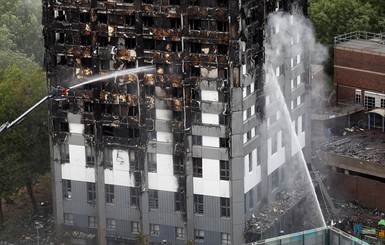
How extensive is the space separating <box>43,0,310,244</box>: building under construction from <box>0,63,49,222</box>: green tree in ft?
20.6

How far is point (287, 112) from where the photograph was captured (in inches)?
4405

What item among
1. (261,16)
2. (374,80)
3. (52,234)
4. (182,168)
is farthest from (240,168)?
(374,80)

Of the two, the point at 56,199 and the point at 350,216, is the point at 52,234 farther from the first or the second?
the point at 350,216

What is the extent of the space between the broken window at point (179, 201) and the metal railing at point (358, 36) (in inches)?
1597

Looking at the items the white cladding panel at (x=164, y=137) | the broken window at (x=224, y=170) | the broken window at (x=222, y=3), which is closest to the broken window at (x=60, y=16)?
the white cladding panel at (x=164, y=137)

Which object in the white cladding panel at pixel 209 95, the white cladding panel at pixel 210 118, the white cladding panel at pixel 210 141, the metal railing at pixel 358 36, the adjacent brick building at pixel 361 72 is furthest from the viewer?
the metal railing at pixel 358 36

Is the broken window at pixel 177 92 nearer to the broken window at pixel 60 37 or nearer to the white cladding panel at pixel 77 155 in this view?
the white cladding panel at pixel 77 155

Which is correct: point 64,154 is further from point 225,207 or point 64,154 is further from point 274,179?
point 274,179

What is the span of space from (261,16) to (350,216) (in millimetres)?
23502

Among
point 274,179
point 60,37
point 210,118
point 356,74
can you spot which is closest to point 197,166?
point 210,118

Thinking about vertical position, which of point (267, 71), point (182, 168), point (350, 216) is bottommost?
point (350, 216)

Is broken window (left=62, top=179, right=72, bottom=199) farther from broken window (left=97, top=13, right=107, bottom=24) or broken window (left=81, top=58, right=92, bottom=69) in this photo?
broken window (left=97, top=13, right=107, bottom=24)

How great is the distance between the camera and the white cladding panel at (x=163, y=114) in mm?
103000

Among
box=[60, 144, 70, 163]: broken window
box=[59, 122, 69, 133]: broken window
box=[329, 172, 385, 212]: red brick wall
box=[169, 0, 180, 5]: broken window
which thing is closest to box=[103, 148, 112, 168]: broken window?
box=[60, 144, 70, 163]: broken window
